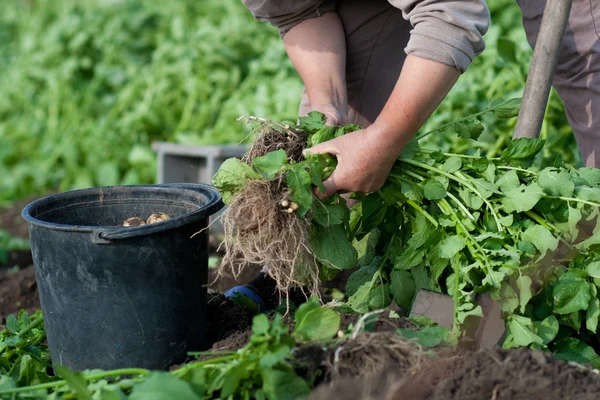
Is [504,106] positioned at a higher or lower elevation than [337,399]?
higher

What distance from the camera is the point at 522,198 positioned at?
2.04m

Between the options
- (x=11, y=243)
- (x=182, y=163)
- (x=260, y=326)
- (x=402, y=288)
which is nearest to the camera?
(x=260, y=326)

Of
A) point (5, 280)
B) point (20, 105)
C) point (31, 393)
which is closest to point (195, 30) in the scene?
point (20, 105)

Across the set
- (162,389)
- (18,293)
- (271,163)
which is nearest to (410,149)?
(271,163)

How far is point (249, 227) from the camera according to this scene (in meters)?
2.02

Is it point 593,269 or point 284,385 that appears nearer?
point 284,385

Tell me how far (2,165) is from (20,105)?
25.5 inches

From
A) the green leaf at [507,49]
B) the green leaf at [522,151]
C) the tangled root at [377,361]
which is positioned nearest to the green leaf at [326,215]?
the tangled root at [377,361]

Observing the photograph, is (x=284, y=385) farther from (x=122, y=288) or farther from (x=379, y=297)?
(x=379, y=297)

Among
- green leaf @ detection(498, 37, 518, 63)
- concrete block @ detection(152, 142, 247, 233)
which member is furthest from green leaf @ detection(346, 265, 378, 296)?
concrete block @ detection(152, 142, 247, 233)

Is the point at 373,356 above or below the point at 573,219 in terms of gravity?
below

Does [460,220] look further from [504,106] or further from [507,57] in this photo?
[507,57]

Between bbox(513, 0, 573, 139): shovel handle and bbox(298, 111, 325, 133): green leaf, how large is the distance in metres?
0.66

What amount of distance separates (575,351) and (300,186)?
0.90 m
